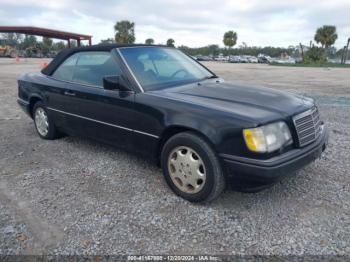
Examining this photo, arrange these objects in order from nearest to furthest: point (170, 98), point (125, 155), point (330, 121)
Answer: point (170, 98) → point (125, 155) → point (330, 121)

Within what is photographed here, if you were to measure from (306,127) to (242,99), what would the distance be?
2.17ft

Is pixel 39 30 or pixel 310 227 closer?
A: pixel 310 227

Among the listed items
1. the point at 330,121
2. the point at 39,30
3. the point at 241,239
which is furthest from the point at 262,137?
the point at 39,30

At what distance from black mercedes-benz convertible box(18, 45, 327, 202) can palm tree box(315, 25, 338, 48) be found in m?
45.2

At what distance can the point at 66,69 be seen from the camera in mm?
4344

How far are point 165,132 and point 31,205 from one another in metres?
1.50

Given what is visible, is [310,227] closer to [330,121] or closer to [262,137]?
[262,137]

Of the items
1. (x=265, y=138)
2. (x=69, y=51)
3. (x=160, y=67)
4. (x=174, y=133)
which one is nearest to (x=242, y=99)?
(x=265, y=138)

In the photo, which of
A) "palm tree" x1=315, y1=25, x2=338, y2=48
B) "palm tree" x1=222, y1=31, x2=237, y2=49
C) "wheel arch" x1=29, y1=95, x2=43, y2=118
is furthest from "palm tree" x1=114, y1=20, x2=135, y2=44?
"wheel arch" x1=29, y1=95, x2=43, y2=118

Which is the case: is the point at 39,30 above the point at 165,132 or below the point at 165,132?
above

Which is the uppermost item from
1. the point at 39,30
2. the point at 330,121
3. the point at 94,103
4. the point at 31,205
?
the point at 39,30

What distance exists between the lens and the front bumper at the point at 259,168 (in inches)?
97.1

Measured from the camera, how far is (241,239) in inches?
95.0

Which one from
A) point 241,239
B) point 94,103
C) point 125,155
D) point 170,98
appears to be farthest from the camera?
point 125,155
